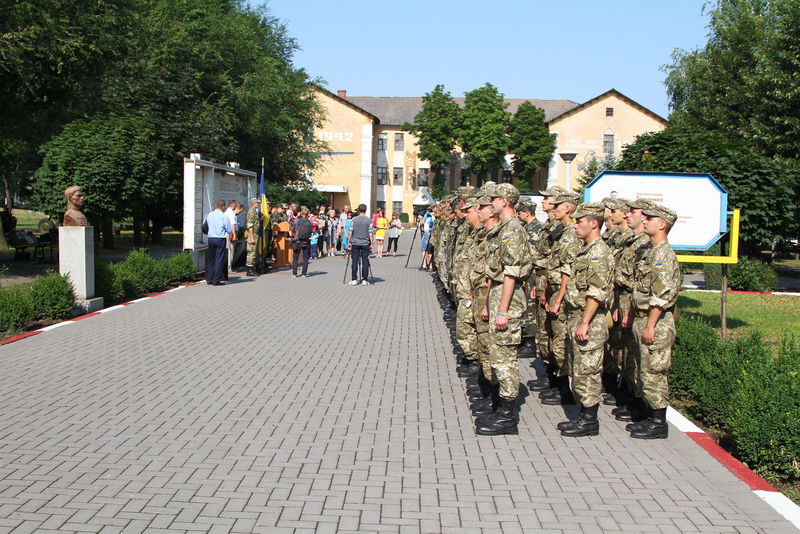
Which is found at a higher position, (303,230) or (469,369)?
(303,230)

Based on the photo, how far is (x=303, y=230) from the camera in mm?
19625

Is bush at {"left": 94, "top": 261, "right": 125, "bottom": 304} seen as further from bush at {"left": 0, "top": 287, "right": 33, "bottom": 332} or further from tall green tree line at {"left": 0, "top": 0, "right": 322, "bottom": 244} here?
tall green tree line at {"left": 0, "top": 0, "right": 322, "bottom": 244}

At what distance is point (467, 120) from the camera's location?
7269 cm

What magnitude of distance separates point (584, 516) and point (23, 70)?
1464 centimetres

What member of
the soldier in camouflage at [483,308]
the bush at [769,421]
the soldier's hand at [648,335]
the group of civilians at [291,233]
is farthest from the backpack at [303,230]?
the bush at [769,421]

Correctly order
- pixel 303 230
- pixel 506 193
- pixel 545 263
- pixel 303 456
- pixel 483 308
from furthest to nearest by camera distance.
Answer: pixel 303 230 < pixel 545 263 < pixel 483 308 < pixel 506 193 < pixel 303 456

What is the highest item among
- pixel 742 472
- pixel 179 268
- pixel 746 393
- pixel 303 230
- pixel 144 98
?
pixel 144 98

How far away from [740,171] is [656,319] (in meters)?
8.49

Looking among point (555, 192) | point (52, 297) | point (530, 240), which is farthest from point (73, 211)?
point (555, 192)

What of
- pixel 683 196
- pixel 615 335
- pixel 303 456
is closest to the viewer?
pixel 303 456

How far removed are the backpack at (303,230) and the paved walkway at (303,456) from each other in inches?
400

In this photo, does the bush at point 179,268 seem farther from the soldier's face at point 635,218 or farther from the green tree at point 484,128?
the green tree at point 484,128

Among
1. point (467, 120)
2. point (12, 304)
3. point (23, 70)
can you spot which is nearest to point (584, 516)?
point (12, 304)

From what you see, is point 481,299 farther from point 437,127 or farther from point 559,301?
point 437,127
